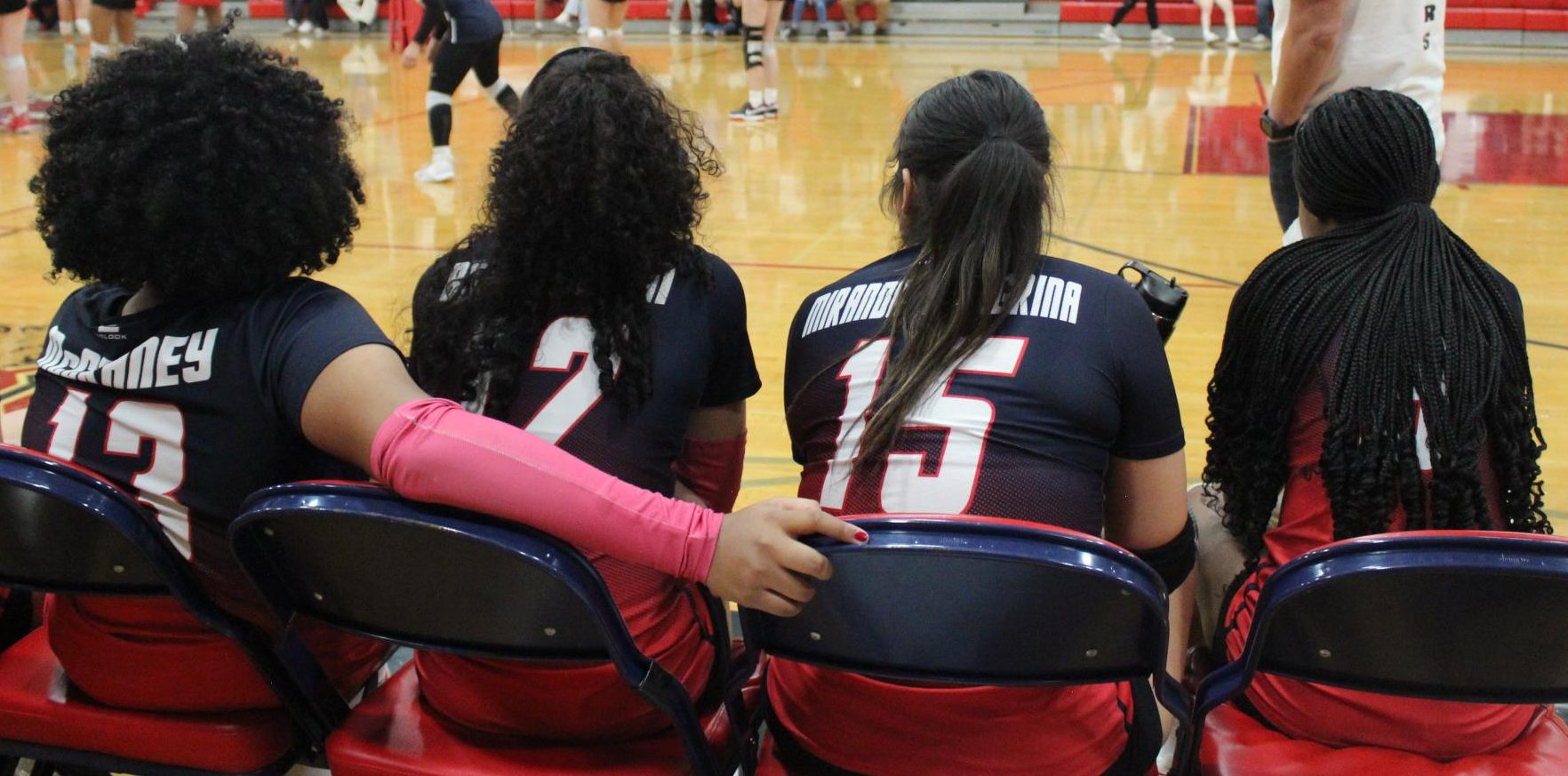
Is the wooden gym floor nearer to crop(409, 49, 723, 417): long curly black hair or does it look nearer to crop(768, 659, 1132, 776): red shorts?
crop(409, 49, 723, 417): long curly black hair

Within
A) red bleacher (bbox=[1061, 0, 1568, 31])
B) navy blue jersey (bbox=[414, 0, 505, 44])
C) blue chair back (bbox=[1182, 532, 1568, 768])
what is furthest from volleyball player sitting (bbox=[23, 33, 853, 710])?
red bleacher (bbox=[1061, 0, 1568, 31])

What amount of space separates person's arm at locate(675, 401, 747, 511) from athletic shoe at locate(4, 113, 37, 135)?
719 centimetres

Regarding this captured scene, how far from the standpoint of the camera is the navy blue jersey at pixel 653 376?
1470 mm

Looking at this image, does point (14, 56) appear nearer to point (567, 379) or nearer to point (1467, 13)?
point (567, 379)

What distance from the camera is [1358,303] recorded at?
5.01 feet

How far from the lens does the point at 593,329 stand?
1.50 meters

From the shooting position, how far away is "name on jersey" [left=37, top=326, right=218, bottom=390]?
1.40 meters

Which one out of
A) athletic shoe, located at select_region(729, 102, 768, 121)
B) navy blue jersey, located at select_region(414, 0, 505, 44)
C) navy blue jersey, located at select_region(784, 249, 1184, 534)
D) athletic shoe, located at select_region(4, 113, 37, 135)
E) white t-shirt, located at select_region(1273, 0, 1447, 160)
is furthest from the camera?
athletic shoe, located at select_region(729, 102, 768, 121)

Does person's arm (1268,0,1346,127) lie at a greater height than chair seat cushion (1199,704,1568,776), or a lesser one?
greater

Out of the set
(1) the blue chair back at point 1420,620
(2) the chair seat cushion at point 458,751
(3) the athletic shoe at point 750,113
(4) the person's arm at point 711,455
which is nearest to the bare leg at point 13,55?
(3) the athletic shoe at point 750,113

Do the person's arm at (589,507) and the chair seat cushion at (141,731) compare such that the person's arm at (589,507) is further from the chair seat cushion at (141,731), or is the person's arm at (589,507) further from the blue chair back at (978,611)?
the chair seat cushion at (141,731)

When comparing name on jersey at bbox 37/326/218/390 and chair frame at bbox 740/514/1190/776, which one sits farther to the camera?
name on jersey at bbox 37/326/218/390

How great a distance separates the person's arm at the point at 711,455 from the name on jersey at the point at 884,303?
0.64 feet

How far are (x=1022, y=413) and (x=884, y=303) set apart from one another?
9.0 inches
